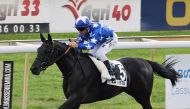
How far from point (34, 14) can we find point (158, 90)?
2.41 m

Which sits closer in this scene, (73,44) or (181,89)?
(73,44)

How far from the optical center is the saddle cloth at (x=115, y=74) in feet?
24.2

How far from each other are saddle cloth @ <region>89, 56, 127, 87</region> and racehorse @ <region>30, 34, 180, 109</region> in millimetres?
61

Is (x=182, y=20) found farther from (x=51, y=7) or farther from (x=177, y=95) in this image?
(x=177, y=95)

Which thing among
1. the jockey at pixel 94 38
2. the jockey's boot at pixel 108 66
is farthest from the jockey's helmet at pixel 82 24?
the jockey's boot at pixel 108 66

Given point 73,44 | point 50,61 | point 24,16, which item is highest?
point 24,16

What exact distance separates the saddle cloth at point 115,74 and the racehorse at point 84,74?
61mm

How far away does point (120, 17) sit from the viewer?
36.4 feet

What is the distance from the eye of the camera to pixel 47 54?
22.9 feet

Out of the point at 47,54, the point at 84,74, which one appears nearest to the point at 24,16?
the point at 84,74

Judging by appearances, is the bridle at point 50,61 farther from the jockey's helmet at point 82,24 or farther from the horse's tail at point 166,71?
the horse's tail at point 166,71

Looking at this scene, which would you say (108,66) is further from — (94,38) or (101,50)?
(94,38)

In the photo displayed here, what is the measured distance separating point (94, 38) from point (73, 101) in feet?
2.33

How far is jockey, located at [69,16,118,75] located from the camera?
23.6ft
